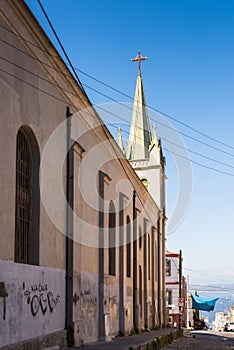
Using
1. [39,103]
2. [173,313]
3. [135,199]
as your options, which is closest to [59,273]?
[39,103]

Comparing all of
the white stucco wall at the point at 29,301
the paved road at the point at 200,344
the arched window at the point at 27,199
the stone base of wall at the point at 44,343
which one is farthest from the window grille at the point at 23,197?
the paved road at the point at 200,344

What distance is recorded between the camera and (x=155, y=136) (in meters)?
44.2

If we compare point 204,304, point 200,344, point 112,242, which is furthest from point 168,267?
point 112,242

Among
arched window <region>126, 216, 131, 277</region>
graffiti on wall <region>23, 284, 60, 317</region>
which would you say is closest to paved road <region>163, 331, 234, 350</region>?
arched window <region>126, 216, 131, 277</region>

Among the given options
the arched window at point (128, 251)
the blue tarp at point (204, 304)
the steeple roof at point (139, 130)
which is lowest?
the blue tarp at point (204, 304)

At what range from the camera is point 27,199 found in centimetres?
1412

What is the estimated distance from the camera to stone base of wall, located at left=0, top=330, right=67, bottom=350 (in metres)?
12.5

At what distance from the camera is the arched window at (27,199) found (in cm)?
1353

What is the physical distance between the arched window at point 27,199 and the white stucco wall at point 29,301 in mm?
466

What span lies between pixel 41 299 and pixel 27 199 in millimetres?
2553

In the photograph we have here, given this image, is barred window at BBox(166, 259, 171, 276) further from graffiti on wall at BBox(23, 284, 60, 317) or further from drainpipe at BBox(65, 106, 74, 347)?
graffiti on wall at BBox(23, 284, 60, 317)

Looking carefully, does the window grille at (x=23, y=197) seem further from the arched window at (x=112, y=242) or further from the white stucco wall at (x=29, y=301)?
the arched window at (x=112, y=242)

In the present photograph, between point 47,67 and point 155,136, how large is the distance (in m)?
29.4

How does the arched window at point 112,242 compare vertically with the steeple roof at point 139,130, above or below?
below
